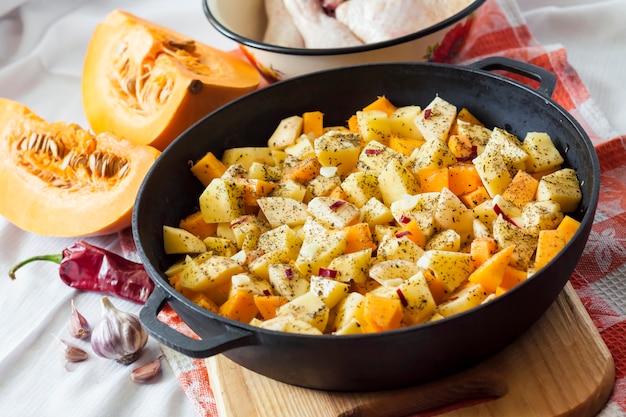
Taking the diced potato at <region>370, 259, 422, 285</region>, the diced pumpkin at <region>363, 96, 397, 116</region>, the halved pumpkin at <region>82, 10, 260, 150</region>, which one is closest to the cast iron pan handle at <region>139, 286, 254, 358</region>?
the diced potato at <region>370, 259, 422, 285</region>

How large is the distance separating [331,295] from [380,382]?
23 centimetres

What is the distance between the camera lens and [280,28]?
3.12m

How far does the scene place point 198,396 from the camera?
6.94 feet

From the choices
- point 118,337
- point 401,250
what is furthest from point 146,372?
point 401,250

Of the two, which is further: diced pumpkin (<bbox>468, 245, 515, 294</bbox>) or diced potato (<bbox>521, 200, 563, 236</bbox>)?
diced potato (<bbox>521, 200, 563, 236</bbox>)

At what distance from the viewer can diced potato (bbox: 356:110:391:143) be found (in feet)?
7.79

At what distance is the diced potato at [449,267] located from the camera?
184 centimetres

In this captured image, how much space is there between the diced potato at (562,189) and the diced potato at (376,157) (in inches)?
16.0

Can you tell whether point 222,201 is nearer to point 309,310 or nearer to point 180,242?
point 180,242

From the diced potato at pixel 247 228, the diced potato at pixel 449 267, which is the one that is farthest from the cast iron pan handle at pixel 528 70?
the diced potato at pixel 247 228

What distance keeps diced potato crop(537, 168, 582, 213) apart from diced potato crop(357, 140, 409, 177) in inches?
16.0

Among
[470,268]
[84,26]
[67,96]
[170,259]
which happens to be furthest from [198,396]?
[84,26]

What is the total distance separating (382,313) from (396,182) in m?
0.55

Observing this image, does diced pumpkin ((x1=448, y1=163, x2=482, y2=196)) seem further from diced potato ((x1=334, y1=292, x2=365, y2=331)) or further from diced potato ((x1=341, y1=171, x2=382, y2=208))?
diced potato ((x1=334, y1=292, x2=365, y2=331))
